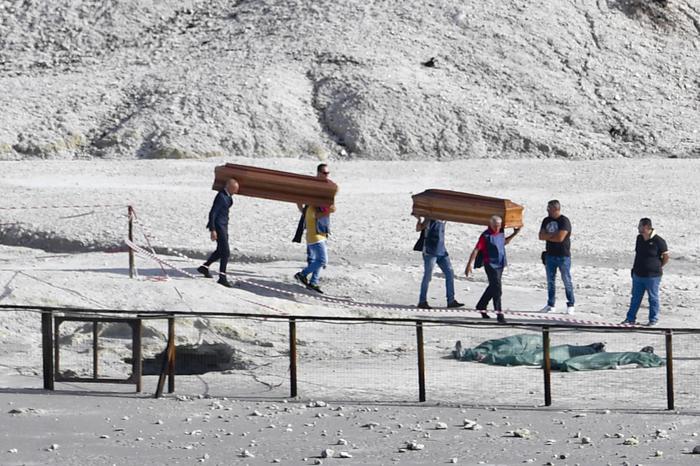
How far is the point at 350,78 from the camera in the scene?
36125 mm

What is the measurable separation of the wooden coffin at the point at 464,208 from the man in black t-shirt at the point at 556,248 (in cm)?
149

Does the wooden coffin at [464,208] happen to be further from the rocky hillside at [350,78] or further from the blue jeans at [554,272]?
the rocky hillside at [350,78]

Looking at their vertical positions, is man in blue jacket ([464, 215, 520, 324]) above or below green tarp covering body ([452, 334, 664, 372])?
above

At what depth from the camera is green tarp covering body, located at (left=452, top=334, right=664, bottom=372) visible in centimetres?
1403

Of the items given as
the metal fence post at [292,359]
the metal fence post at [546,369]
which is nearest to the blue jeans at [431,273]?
the metal fence post at [292,359]

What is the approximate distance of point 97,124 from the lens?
34.8 metres

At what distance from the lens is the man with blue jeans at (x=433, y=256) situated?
17688mm

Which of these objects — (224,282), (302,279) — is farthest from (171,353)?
(302,279)

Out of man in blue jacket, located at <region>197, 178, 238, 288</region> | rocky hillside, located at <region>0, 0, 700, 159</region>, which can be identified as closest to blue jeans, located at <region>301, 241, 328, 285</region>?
man in blue jacket, located at <region>197, 178, 238, 288</region>

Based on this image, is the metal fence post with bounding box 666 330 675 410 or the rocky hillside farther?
the rocky hillside

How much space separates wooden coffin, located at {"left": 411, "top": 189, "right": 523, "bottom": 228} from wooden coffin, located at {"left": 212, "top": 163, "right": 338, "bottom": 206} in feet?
4.09

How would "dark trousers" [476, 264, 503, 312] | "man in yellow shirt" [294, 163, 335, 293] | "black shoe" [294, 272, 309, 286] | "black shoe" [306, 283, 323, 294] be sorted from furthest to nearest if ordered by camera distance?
"black shoe" [294, 272, 309, 286]
"black shoe" [306, 283, 323, 294]
"man in yellow shirt" [294, 163, 335, 293]
"dark trousers" [476, 264, 503, 312]

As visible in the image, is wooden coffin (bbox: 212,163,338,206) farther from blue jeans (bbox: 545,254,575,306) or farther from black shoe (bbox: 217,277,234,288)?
blue jeans (bbox: 545,254,575,306)

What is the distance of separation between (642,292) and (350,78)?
20.0m
